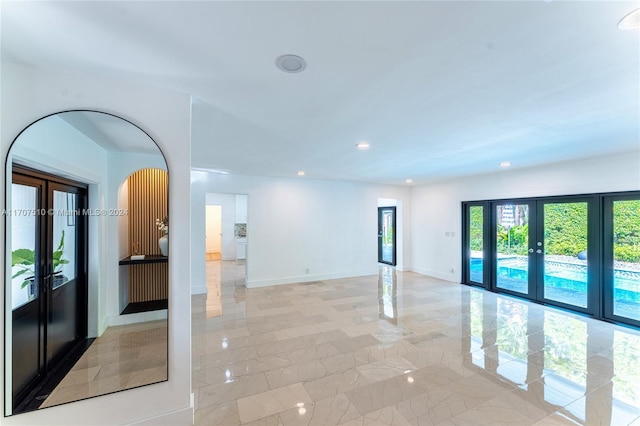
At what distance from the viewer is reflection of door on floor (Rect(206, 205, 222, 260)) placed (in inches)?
412

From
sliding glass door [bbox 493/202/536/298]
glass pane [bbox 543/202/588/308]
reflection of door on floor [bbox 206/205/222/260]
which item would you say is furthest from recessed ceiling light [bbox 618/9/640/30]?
reflection of door on floor [bbox 206/205/222/260]

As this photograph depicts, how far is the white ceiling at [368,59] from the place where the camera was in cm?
129

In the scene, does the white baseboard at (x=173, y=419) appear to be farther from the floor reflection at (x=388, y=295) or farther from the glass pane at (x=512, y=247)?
the glass pane at (x=512, y=247)

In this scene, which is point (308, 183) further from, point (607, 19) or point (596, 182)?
point (607, 19)

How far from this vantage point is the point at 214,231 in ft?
34.6

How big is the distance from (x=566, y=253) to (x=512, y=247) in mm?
908

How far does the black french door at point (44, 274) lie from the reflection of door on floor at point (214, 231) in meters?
7.57

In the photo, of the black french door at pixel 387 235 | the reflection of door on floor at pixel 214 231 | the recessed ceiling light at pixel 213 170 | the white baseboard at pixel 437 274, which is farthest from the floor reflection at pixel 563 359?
the reflection of door on floor at pixel 214 231

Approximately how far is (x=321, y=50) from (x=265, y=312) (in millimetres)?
4023

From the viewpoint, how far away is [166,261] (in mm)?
2203

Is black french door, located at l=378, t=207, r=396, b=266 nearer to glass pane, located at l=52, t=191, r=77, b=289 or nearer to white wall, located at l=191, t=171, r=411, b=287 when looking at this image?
white wall, located at l=191, t=171, r=411, b=287

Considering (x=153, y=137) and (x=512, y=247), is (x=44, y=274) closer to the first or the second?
(x=153, y=137)

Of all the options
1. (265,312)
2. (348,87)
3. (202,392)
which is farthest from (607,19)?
(265,312)

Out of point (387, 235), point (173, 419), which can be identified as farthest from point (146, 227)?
point (387, 235)
